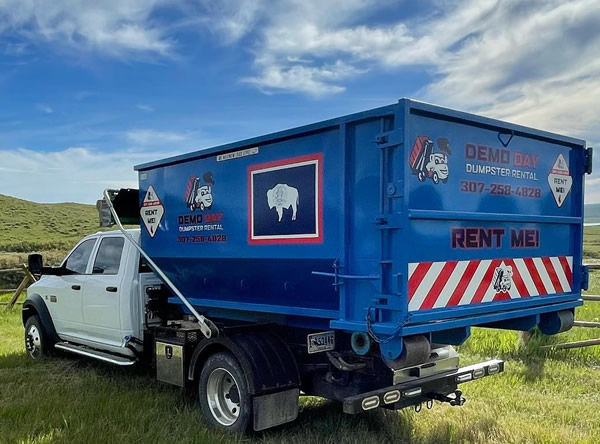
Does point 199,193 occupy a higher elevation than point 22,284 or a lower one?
higher

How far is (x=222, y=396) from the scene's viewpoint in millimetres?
5441

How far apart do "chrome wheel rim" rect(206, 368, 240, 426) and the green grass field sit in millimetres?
195

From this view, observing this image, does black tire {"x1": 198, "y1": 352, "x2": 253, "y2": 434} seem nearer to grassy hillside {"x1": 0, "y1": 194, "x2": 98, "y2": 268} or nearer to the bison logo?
the bison logo

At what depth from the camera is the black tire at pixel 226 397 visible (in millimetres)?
4992

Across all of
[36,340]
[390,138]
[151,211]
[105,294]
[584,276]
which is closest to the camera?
[390,138]

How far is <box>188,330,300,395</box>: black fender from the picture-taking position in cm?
493

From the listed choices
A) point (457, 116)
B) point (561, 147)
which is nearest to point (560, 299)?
point (561, 147)

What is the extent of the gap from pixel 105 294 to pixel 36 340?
7.39 ft

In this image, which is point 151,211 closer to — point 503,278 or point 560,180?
point 503,278

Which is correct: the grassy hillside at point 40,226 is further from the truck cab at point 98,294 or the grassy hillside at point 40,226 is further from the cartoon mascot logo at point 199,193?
the cartoon mascot logo at point 199,193

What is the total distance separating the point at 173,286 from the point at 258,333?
1.23 meters

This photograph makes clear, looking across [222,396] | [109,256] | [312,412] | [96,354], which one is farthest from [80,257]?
[312,412]

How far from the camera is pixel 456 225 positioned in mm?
4699

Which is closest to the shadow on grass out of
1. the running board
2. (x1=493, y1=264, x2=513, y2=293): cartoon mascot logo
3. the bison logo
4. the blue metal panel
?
the running board
